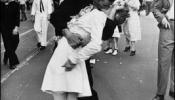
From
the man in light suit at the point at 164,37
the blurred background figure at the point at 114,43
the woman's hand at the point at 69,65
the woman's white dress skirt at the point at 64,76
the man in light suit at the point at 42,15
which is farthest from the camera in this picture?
the man in light suit at the point at 42,15

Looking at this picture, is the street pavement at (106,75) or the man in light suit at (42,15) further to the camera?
the man in light suit at (42,15)

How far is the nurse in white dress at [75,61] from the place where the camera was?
409cm

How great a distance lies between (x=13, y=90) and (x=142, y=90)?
238cm

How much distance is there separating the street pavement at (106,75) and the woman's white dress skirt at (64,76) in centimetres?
252

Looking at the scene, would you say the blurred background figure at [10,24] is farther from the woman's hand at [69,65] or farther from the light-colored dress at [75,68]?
the woman's hand at [69,65]

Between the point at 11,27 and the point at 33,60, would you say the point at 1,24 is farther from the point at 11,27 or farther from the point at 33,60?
the point at 33,60

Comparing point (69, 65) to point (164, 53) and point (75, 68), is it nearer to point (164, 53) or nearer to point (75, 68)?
point (75, 68)

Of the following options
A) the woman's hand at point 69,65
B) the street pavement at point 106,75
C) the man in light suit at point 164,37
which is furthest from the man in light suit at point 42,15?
the woman's hand at point 69,65

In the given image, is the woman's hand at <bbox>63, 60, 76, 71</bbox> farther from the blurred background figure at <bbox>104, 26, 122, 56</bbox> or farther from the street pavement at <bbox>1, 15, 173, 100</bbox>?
the blurred background figure at <bbox>104, 26, 122, 56</bbox>

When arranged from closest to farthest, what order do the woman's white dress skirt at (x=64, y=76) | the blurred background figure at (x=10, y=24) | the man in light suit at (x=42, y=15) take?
the woman's white dress skirt at (x=64, y=76), the blurred background figure at (x=10, y=24), the man in light suit at (x=42, y=15)

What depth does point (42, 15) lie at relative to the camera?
12211 millimetres

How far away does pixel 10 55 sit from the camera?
918 cm

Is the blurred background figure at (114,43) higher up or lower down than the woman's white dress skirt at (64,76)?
lower down

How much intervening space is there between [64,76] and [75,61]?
28cm
